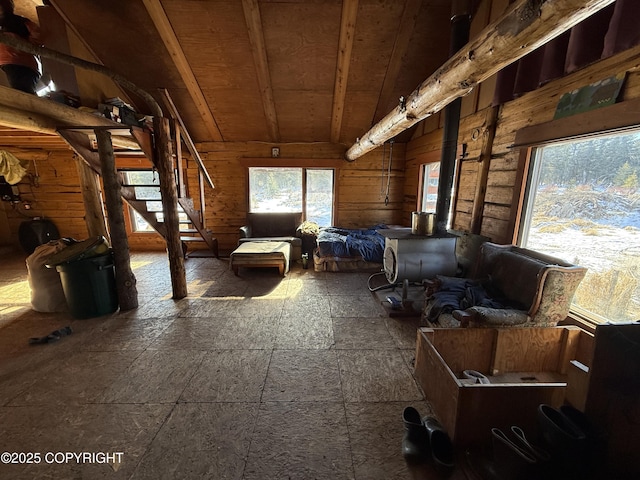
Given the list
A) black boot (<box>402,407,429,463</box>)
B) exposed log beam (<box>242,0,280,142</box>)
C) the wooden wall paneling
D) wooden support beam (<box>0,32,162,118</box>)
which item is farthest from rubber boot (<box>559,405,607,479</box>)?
the wooden wall paneling

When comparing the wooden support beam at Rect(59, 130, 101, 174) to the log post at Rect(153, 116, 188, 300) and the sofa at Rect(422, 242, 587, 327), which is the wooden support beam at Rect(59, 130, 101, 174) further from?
the sofa at Rect(422, 242, 587, 327)

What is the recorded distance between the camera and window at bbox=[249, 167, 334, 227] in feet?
20.4

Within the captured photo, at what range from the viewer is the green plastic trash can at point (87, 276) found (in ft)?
9.41

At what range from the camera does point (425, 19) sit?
11.3 ft

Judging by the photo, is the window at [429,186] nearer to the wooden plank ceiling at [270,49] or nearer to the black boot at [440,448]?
the wooden plank ceiling at [270,49]

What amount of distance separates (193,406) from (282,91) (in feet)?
15.4

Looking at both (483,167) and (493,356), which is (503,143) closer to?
(483,167)

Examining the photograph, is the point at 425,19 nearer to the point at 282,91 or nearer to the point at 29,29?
the point at 282,91

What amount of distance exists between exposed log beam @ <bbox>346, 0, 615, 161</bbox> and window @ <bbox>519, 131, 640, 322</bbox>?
1.23 m

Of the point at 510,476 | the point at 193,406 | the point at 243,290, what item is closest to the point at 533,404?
the point at 510,476

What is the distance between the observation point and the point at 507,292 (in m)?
2.40
